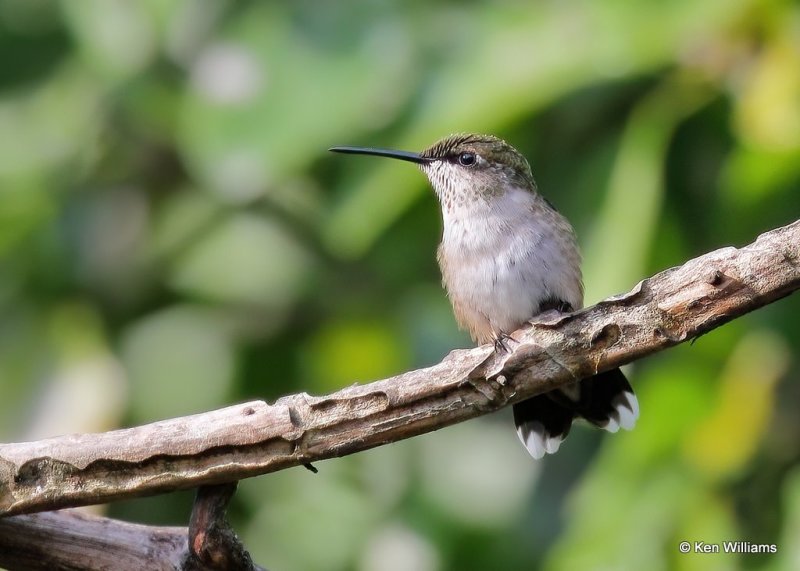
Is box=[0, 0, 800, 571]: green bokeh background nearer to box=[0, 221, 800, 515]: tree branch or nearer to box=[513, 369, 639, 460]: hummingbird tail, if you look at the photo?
box=[513, 369, 639, 460]: hummingbird tail

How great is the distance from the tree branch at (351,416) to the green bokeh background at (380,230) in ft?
3.90

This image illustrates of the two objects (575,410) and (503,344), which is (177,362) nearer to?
(575,410)

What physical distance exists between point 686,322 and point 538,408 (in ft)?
4.87

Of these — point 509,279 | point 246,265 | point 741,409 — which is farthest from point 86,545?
point 246,265

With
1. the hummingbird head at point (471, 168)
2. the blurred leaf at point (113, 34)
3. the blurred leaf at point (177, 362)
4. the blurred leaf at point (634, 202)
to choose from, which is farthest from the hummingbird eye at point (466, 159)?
the blurred leaf at point (177, 362)

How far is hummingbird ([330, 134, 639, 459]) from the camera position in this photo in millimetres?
4082

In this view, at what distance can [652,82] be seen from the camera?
185 inches

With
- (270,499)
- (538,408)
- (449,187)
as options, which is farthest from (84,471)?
(270,499)

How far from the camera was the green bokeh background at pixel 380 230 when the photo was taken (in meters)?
4.29

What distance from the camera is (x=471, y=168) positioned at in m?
4.70

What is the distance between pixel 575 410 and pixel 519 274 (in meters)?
0.52

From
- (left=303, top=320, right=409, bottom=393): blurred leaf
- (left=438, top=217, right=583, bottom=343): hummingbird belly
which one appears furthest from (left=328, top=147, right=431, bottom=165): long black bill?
(left=303, top=320, right=409, bottom=393): blurred leaf

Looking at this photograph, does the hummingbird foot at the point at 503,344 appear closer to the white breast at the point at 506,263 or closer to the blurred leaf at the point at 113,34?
the white breast at the point at 506,263

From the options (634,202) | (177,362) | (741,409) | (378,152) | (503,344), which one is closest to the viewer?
(503,344)
